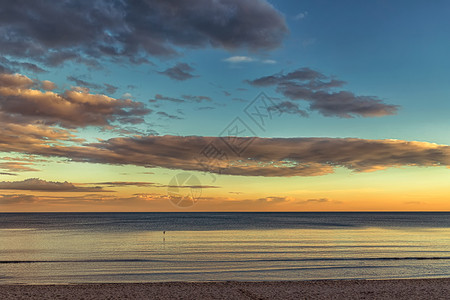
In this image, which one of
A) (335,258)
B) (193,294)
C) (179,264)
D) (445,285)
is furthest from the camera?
(335,258)

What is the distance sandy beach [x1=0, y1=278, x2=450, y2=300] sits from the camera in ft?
66.6

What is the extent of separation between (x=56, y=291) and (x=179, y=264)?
1484 centimetres

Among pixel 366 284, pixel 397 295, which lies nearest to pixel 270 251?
pixel 366 284

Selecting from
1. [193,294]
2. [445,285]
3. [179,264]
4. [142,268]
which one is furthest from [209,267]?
[445,285]

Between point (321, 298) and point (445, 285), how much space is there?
9103 mm

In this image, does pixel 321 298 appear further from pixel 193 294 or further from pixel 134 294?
pixel 134 294

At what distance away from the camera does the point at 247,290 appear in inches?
869

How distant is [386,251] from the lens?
46375 millimetres

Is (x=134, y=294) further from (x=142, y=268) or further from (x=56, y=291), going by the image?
(x=142, y=268)

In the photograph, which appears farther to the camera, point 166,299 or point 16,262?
point 16,262

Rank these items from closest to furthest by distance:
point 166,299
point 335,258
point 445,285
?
point 166,299
point 445,285
point 335,258

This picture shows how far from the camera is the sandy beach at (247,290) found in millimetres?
20312

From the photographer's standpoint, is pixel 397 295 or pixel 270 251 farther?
pixel 270 251

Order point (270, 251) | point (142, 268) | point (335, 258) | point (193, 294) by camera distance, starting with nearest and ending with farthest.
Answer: point (193, 294)
point (142, 268)
point (335, 258)
point (270, 251)
